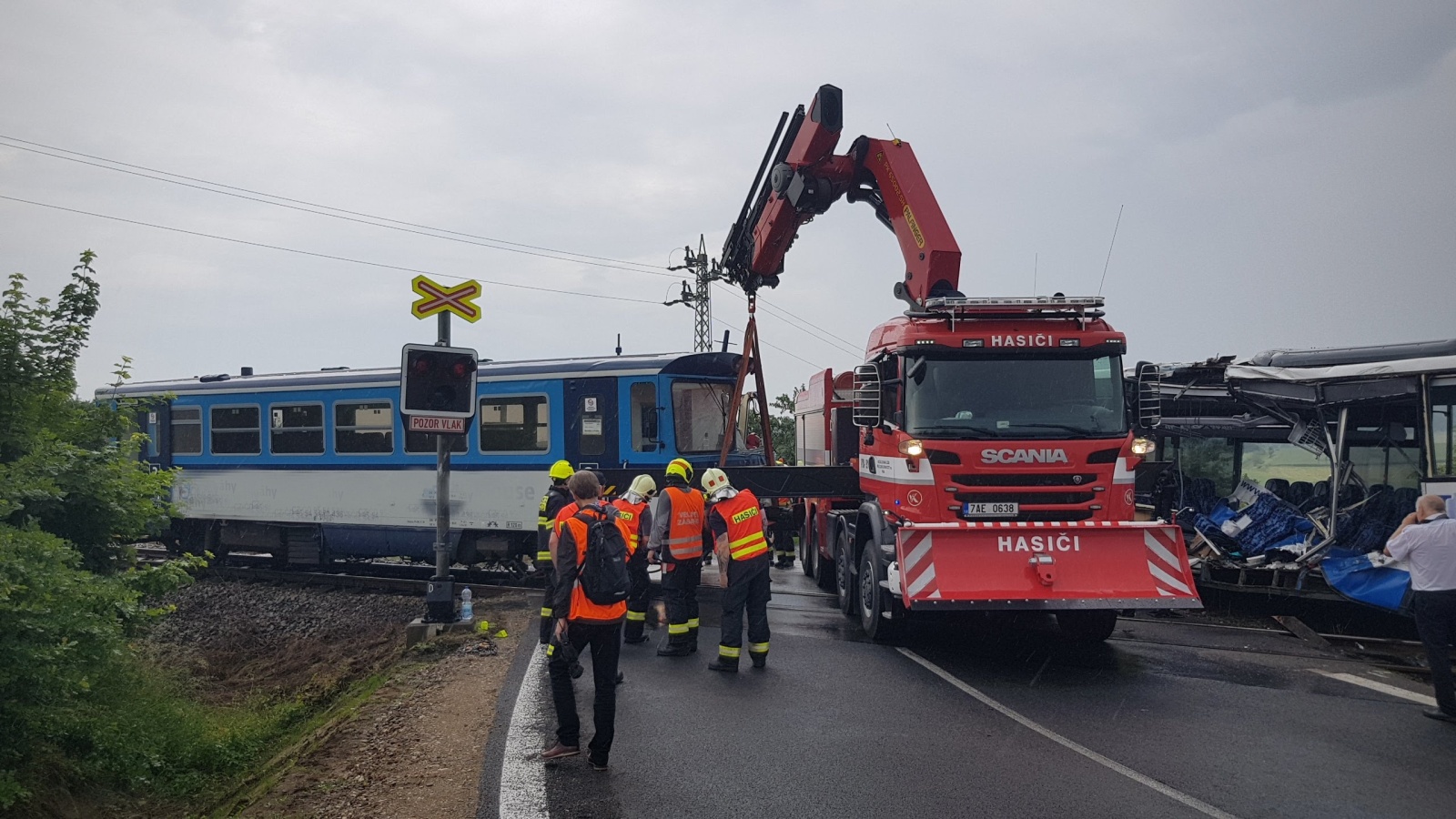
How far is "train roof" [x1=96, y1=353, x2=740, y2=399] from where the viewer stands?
1287 centimetres

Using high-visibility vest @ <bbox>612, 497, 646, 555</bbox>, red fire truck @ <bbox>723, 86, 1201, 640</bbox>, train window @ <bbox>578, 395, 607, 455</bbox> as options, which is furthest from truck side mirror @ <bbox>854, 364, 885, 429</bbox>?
train window @ <bbox>578, 395, 607, 455</bbox>

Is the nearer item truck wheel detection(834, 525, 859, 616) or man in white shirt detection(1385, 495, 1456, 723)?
man in white shirt detection(1385, 495, 1456, 723)

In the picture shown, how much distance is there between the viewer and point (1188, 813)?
16.2 ft

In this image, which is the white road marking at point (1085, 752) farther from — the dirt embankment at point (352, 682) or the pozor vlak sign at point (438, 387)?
the pozor vlak sign at point (438, 387)

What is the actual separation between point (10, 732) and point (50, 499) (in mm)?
2019

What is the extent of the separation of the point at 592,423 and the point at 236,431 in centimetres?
669

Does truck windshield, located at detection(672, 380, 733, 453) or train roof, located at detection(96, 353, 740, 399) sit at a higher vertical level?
train roof, located at detection(96, 353, 740, 399)

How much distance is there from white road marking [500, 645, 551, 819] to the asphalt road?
2 centimetres

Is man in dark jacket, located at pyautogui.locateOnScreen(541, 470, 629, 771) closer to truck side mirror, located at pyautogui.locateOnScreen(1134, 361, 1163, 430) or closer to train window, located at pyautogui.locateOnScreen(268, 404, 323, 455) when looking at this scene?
truck side mirror, located at pyautogui.locateOnScreen(1134, 361, 1163, 430)

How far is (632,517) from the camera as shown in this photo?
27.1 feet

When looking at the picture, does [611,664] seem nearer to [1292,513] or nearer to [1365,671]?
[1365,671]

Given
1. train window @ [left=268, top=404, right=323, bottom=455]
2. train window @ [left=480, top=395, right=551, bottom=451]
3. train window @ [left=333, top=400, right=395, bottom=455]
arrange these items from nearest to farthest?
train window @ [left=480, top=395, right=551, bottom=451] < train window @ [left=333, top=400, right=395, bottom=455] < train window @ [left=268, top=404, right=323, bottom=455]

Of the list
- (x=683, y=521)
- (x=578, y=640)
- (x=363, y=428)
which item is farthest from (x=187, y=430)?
(x=578, y=640)

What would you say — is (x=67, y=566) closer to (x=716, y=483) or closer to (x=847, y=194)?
(x=716, y=483)
